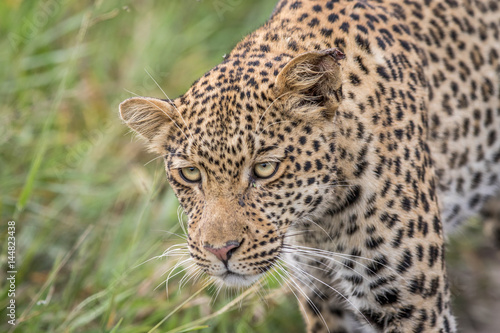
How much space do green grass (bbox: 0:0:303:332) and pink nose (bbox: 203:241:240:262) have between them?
571mm

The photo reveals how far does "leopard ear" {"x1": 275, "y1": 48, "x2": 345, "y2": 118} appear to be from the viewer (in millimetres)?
3752

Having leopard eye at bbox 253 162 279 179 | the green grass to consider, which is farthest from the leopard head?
the green grass

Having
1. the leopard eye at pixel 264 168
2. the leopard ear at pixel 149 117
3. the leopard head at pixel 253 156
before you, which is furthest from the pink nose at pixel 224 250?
the leopard ear at pixel 149 117

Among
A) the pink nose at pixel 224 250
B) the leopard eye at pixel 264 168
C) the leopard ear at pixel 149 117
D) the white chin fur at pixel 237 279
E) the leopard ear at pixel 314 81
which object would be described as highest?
the leopard ear at pixel 149 117

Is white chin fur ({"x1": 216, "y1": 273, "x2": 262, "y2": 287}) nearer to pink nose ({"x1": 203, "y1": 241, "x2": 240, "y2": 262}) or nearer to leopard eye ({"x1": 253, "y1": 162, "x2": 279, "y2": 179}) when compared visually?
pink nose ({"x1": 203, "y1": 241, "x2": 240, "y2": 262})

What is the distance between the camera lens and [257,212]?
12.9ft

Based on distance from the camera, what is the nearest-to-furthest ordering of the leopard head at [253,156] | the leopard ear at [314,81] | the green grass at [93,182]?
the leopard ear at [314,81]
the leopard head at [253,156]
the green grass at [93,182]

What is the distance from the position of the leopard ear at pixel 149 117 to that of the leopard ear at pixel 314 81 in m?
0.72

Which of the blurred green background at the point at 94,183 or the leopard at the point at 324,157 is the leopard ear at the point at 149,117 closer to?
the leopard at the point at 324,157

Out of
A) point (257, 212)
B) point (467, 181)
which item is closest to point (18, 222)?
point (257, 212)

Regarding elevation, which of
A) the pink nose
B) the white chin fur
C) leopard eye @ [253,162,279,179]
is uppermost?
leopard eye @ [253,162,279,179]

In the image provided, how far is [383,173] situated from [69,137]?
3.88 metres

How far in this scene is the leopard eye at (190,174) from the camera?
13.4 ft

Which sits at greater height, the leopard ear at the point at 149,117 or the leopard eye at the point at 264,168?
the leopard ear at the point at 149,117
